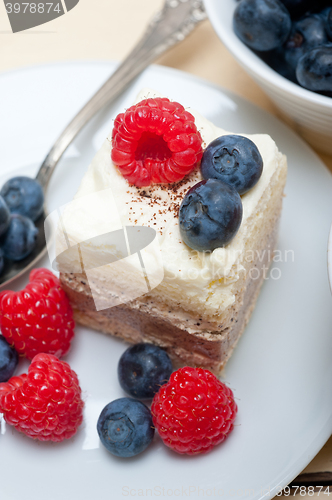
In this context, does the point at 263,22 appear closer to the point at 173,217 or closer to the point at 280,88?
the point at 280,88

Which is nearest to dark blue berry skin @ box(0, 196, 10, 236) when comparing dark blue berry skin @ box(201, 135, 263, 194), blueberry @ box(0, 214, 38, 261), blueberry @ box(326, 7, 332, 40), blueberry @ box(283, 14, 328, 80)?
blueberry @ box(0, 214, 38, 261)

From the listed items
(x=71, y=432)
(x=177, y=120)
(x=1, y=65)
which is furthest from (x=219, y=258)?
(x=1, y=65)

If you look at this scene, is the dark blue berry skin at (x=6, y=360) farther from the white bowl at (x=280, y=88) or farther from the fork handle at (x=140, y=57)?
the white bowl at (x=280, y=88)

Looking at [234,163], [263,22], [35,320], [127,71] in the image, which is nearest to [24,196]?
[35,320]

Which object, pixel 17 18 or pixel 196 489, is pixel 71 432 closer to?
pixel 196 489

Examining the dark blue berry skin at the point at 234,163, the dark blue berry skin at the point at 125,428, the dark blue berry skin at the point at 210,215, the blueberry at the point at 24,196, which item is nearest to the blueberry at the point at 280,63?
the dark blue berry skin at the point at 234,163

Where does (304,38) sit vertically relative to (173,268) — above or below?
above
